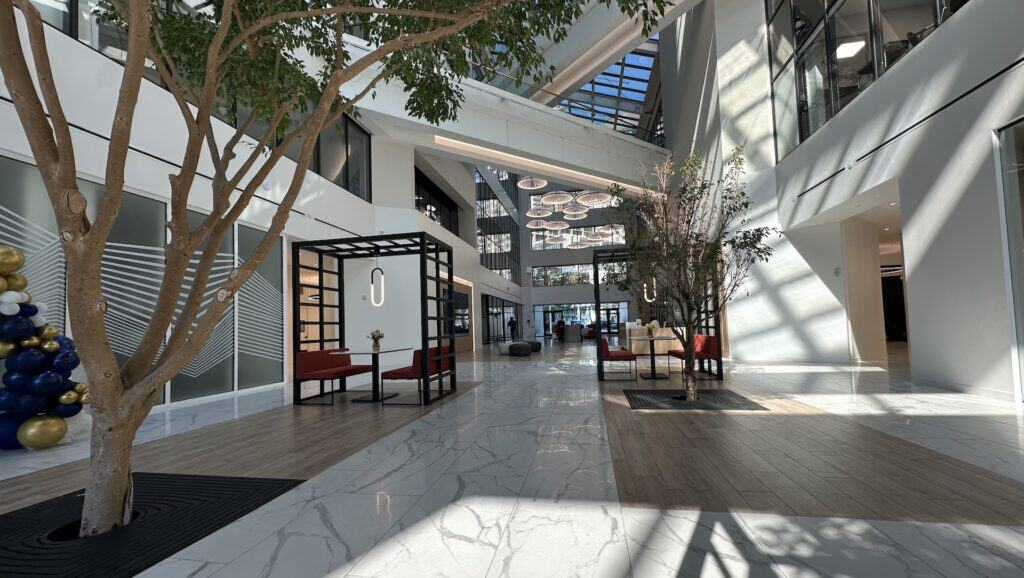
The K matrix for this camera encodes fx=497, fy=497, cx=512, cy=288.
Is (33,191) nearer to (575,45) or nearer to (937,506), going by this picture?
(937,506)

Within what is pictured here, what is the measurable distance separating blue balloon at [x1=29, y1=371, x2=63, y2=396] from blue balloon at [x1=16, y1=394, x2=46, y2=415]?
49 mm

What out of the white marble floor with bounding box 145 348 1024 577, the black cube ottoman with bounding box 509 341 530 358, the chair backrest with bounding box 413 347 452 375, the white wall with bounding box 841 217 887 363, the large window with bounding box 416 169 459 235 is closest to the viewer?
the white marble floor with bounding box 145 348 1024 577

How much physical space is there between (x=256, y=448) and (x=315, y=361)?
296 cm

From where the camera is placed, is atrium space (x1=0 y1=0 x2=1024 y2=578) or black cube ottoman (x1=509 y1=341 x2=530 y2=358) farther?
black cube ottoman (x1=509 y1=341 x2=530 y2=358)

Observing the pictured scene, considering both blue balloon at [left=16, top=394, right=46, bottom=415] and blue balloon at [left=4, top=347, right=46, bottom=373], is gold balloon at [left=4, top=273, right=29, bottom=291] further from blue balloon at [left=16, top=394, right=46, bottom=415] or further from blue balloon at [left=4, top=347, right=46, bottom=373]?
blue balloon at [left=16, top=394, right=46, bottom=415]

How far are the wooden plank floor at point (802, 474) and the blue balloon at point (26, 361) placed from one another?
17.9 feet

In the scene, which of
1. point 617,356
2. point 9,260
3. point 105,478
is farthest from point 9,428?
point 617,356

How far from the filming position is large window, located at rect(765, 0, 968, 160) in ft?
24.5

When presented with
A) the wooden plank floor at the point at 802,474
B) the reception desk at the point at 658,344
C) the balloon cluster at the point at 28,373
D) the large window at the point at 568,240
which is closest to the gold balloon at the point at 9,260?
the balloon cluster at the point at 28,373

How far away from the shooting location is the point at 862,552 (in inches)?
94.3

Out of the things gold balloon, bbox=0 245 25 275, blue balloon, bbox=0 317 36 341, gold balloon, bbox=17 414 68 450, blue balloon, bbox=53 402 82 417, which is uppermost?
gold balloon, bbox=0 245 25 275

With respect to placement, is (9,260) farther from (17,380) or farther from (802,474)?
(802,474)

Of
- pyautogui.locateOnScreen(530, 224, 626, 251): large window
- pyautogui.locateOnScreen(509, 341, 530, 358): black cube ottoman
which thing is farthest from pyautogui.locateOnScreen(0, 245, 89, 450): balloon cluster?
pyautogui.locateOnScreen(530, 224, 626, 251): large window

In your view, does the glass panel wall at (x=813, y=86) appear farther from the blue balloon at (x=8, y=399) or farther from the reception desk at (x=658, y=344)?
the blue balloon at (x=8, y=399)
